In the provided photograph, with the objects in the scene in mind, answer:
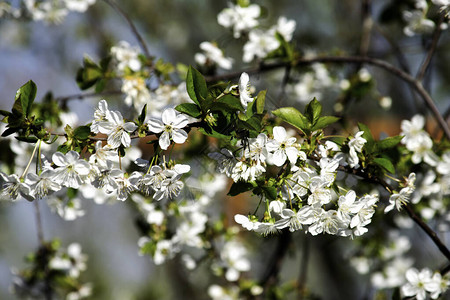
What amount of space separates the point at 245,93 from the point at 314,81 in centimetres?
140

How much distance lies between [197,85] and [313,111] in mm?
238

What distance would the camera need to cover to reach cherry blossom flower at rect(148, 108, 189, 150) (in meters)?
0.73

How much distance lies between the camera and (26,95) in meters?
0.77

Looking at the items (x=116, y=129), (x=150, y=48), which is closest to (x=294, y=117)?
(x=116, y=129)

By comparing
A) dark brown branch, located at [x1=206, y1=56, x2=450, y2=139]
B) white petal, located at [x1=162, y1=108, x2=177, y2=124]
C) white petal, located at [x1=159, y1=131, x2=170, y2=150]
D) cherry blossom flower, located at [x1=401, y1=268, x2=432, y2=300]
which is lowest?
cherry blossom flower, located at [x1=401, y1=268, x2=432, y2=300]

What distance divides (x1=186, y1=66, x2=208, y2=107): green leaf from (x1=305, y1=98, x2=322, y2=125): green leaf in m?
0.21

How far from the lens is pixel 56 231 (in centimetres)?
423

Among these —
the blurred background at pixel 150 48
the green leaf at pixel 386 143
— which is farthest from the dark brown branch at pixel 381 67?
the blurred background at pixel 150 48

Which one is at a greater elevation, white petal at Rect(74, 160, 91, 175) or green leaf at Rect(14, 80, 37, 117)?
green leaf at Rect(14, 80, 37, 117)

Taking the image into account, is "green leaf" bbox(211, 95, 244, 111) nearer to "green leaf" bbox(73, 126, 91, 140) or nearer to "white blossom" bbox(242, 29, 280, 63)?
"green leaf" bbox(73, 126, 91, 140)

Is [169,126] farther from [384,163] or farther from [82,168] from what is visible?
[384,163]

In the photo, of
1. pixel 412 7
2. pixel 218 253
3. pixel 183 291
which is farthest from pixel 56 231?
pixel 412 7

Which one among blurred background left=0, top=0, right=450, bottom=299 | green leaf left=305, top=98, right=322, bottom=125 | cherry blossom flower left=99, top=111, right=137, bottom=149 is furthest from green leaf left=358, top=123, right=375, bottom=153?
blurred background left=0, top=0, right=450, bottom=299

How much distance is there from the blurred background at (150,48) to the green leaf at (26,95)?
2.51m
